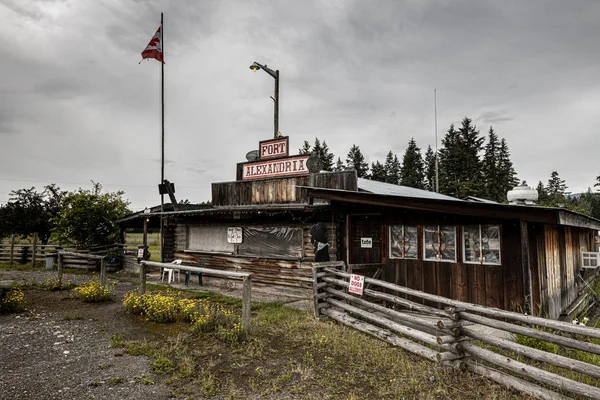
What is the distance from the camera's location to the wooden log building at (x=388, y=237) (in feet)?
25.3

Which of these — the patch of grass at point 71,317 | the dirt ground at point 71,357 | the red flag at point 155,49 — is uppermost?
the red flag at point 155,49

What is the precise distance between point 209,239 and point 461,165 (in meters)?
40.1

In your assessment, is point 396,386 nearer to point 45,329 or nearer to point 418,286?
point 418,286

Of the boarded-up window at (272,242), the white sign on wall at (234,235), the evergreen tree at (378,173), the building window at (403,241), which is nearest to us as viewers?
the building window at (403,241)

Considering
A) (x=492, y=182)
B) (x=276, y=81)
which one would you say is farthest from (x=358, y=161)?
(x=276, y=81)

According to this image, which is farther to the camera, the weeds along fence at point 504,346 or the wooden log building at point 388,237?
the wooden log building at point 388,237

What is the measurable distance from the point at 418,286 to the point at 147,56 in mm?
15084

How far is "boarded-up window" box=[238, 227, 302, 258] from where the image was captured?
12.5 m

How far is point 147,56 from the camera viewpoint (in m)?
16.1

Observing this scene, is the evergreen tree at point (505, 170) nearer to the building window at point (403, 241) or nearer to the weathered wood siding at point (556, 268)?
the weathered wood siding at point (556, 268)

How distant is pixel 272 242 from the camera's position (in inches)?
516

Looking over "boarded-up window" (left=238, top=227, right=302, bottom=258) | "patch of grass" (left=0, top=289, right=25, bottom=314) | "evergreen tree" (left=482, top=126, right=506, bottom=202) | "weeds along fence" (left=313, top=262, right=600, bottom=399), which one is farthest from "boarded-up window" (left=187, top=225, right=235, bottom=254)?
"evergreen tree" (left=482, top=126, right=506, bottom=202)

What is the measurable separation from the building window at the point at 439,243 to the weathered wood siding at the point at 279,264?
310cm

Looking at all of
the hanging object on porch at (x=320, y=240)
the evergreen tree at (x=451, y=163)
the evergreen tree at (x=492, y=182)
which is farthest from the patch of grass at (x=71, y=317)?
the evergreen tree at (x=492, y=182)
